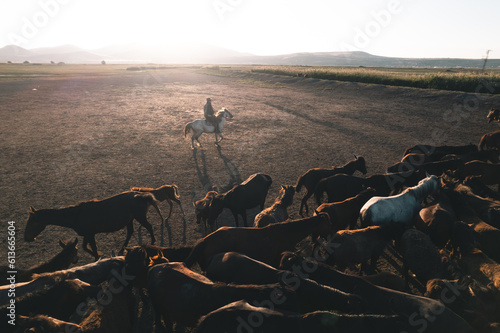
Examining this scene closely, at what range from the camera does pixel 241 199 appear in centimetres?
737

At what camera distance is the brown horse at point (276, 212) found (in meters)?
6.40

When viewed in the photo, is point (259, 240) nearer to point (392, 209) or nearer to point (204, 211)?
point (204, 211)

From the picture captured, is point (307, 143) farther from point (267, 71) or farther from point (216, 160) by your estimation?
point (267, 71)

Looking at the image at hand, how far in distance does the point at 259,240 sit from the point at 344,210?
2436 millimetres

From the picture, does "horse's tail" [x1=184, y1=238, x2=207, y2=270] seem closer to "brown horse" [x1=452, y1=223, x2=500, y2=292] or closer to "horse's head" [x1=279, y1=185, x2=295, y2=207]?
"horse's head" [x1=279, y1=185, x2=295, y2=207]

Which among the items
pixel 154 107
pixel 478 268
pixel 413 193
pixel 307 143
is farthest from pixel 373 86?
pixel 478 268

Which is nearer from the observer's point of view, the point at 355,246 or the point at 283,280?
the point at 283,280

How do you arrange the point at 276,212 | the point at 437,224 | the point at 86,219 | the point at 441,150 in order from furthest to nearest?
the point at 441,150 → the point at 276,212 → the point at 86,219 → the point at 437,224

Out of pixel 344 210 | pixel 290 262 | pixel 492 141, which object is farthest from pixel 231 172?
pixel 492 141

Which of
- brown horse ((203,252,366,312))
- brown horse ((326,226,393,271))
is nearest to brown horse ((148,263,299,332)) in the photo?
brown horse ((203,252,366,312))

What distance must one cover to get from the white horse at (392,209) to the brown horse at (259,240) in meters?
1.02

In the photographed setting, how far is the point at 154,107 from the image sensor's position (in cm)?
2562

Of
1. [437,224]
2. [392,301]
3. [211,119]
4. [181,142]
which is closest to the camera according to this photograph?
[392,301]

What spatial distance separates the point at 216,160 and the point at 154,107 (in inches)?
639
